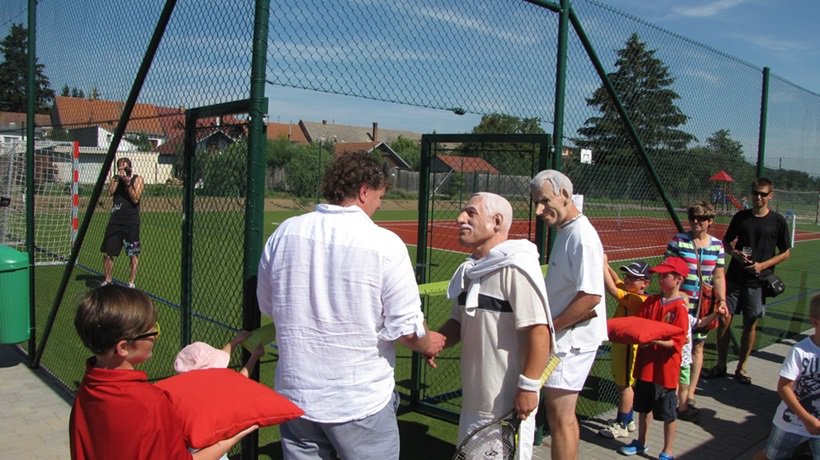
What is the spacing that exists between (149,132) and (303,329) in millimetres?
2590

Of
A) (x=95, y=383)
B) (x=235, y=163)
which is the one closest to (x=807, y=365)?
(x=235, y=163)

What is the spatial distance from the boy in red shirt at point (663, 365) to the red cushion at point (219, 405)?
3015mm

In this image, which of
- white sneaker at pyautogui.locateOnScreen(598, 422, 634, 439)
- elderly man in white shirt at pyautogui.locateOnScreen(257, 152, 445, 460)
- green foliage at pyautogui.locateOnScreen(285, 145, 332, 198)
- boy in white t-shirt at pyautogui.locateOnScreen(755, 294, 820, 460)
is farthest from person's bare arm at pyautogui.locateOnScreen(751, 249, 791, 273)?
green foliage at pyautogui.locateOnScreen(285, 145, 332, 198)

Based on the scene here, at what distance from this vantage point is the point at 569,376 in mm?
3598

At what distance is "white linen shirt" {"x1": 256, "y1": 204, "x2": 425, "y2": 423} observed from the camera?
243 centimetres

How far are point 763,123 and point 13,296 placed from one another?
8.64m

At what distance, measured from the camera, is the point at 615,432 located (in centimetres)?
510

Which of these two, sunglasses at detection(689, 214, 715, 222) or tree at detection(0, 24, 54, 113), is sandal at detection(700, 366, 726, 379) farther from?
tree at detection(0, 24, 54, 113)

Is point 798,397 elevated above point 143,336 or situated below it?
below

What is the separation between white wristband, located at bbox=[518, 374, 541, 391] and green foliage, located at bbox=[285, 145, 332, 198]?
70.3ft

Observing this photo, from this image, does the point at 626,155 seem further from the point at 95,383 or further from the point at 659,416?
the point at 95,383

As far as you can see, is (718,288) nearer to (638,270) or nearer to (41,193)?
(638,270)

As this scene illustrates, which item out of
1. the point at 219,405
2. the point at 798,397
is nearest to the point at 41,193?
the point at 219,405

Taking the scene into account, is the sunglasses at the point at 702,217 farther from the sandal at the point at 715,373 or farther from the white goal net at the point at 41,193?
the white goal net at the point at 41,193
